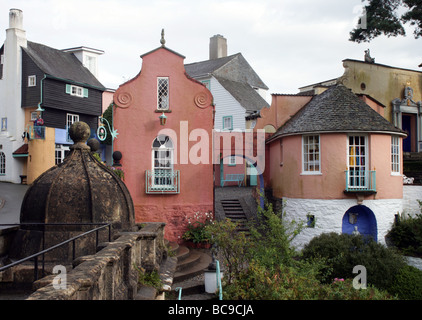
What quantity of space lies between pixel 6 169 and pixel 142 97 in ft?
62.9

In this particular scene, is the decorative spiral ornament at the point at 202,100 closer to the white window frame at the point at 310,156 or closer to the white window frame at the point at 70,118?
the white window frame at the point at 310,156

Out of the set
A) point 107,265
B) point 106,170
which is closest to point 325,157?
point 106,170

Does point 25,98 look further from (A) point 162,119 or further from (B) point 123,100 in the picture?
(A) point 162,119

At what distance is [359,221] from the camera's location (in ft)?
60.2

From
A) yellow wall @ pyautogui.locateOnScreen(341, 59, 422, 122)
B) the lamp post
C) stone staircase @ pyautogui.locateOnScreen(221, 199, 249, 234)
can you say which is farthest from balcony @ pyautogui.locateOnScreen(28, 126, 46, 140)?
yellow wall @ pyautogui.locateOnScreen(341, 59, 422, 122)

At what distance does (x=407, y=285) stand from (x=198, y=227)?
7364 mm

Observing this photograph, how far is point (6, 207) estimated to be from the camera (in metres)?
22.9

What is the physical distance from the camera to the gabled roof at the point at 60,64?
31116 mm

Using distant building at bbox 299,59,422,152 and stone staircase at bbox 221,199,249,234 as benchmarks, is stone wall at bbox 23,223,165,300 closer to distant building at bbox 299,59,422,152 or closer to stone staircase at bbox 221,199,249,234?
stone staircase at bbox 221,199,249,234

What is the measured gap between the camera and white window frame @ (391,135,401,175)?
1897 cm

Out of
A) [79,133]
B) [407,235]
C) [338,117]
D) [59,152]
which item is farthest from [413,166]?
→ [59,152]

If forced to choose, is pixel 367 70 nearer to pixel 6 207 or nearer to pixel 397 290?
pixel 397 290

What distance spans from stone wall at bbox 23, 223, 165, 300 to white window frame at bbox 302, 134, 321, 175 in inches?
472

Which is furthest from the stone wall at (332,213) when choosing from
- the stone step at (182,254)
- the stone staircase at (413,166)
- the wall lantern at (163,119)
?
the wall lantern at (163,119)
